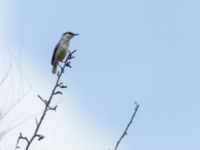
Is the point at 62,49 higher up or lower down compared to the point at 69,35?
lower down

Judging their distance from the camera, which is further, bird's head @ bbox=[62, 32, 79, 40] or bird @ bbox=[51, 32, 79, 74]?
bird's head @ bbox=[62, 32, 79, 40]

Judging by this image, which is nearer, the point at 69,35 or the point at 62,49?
the point at 62,49

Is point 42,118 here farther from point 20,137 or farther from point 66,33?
point 66,33

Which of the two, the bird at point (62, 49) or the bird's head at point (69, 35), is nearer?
the bird at point (62, 49)

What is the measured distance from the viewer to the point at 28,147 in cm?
543

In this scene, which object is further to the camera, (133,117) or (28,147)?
(133,117)

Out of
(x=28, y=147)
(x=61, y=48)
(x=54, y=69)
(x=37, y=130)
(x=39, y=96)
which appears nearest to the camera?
(x=28, y=147)

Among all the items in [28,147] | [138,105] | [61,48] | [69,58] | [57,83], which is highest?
[61,48]

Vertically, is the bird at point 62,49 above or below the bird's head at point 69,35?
below

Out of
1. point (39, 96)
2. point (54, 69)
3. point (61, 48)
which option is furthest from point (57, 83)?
point (61, 48)

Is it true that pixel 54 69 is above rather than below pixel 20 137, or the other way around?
above

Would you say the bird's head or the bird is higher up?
the bird's head

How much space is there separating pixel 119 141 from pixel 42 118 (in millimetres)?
748

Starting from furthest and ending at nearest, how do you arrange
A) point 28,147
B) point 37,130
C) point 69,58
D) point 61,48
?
point 61,48 < point 69,58 < point 37,130 < point 28,147
